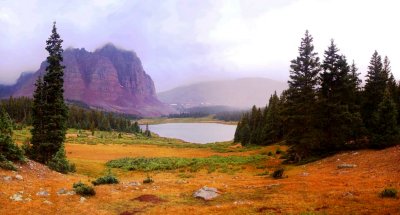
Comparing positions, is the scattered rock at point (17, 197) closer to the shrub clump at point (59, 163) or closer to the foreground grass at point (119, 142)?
the shrub clump at point (59, 163)

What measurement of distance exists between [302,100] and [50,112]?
29.5m

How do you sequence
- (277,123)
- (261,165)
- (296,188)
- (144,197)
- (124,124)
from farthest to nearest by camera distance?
(124,124)
(277,123)
(261,165)
(296,188)
(144,197)

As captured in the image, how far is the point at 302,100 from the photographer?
43.1 m

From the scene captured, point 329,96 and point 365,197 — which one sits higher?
point 329,96

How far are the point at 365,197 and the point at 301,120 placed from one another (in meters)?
24.7

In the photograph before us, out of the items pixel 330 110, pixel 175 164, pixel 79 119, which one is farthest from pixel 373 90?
pixel 79 119

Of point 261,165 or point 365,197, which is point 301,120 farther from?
point 365,197

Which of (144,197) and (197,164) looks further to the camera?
(197,164)

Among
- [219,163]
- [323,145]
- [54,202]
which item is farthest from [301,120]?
[54,202]

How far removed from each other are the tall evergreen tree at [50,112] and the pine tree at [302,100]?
26607mm

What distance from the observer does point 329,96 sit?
134 ft

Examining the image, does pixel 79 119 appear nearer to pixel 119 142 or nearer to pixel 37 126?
pixel 119 142

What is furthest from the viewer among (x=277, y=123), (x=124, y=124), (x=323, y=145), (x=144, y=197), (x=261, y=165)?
(x=124, y=124)

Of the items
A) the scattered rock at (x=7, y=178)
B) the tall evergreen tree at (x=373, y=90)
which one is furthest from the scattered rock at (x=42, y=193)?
the tall evergreen tree at (x=373, y=90)
